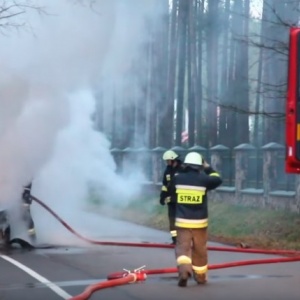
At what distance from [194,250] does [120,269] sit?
6.57 feet

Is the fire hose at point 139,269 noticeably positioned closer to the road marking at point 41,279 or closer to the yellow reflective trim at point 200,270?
the road marking at point 41,279

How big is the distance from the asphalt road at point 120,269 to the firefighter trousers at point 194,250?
189 mm

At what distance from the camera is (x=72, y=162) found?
63.3 feet

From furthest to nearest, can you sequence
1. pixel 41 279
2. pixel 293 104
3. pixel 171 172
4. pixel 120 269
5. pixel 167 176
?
pixel 167 176
pixel 171 172
pixel 120 269
pixel 41 279
pixel 293 104

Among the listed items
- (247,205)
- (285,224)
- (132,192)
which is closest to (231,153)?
(247,205)

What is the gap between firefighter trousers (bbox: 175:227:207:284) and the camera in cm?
1045

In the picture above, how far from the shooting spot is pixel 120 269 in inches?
483

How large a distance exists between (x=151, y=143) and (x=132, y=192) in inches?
187

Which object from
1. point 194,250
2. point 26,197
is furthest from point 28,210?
point 194,250

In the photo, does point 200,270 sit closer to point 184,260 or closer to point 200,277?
point 200,277

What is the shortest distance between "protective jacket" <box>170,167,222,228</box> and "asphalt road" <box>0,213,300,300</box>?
76 cm

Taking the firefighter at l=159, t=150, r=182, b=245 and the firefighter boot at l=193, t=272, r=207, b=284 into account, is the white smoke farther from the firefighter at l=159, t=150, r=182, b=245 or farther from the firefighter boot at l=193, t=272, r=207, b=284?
the firefighter boot at l=193, t=272, r=207, b=284

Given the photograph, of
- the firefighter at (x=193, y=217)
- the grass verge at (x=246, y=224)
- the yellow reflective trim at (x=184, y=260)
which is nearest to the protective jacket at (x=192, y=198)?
the firefighter at (x=193, y=217)

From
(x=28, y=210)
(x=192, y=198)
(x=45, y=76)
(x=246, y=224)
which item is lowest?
(x=246, y=224)
